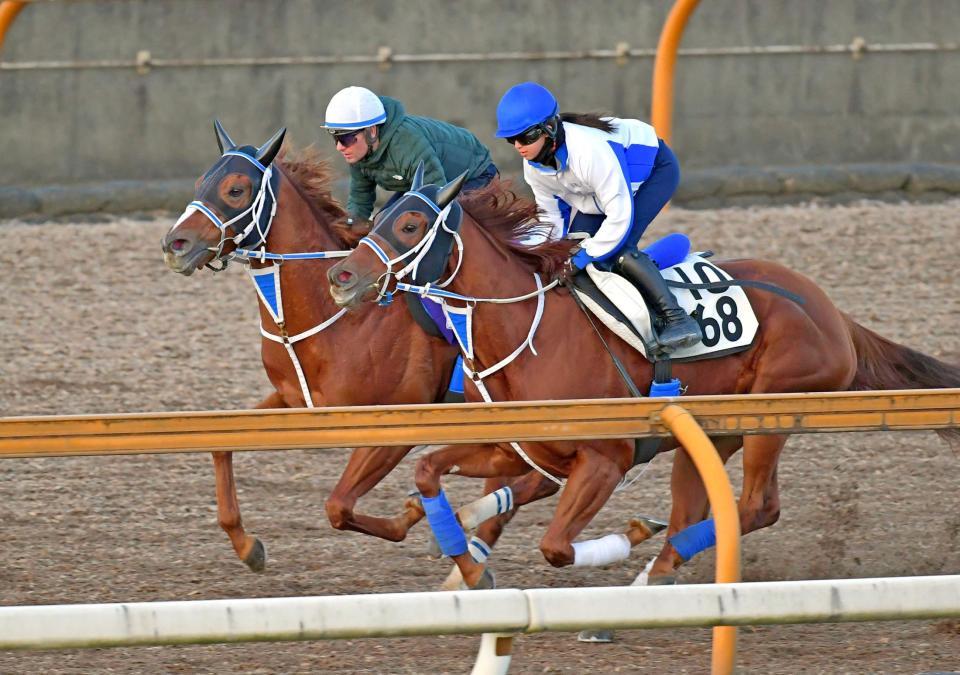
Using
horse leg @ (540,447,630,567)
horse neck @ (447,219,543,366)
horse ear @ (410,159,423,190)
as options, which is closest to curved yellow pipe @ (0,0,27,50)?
horse ear @ (410,159,423,190)

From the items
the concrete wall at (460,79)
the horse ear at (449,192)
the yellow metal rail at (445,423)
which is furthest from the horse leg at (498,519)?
the concrete wall at (460,79)

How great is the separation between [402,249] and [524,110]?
1.96ft

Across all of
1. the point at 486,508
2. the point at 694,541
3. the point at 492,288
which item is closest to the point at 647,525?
the point at 694,541

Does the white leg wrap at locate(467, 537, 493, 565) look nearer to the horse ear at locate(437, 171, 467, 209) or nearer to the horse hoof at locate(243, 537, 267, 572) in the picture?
the horse hoof at locate(243, 537, 267, 572)

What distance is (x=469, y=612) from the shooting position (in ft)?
10.6

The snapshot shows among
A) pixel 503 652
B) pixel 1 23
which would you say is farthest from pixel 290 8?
pixel 503 652

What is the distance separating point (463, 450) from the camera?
17.5 ft

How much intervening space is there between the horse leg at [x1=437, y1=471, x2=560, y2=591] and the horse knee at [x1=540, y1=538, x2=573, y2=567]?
1.80ft

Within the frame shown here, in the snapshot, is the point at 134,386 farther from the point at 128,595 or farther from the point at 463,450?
the point at 463,450

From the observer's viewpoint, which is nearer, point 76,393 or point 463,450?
point 463,450

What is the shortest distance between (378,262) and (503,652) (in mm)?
1956

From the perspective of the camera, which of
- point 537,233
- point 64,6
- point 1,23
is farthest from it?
point 64,6

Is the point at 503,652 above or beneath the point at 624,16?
beneath

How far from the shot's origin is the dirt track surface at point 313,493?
491cm
